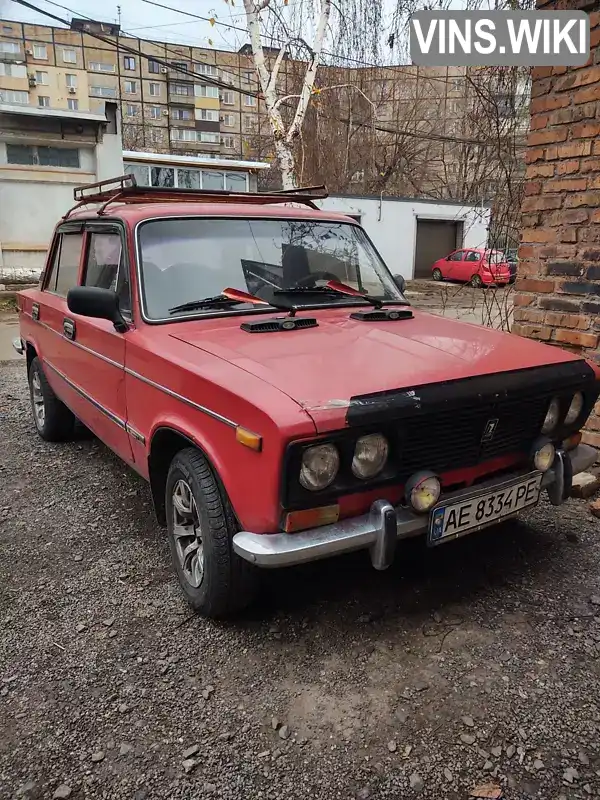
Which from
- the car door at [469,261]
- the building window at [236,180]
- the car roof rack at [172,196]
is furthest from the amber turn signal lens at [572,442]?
the car door at [469,261]

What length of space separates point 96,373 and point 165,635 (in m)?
1.74

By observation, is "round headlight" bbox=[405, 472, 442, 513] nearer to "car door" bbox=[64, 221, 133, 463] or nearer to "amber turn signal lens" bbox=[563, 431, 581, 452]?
"amber turn signal lens" bbox=[563, 431, 581, 452]

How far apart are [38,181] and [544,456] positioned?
60.5 ft

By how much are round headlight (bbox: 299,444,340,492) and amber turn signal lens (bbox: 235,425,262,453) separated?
17 centimetres

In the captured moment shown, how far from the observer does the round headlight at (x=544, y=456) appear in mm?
2777

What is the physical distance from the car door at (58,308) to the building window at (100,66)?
6613cm

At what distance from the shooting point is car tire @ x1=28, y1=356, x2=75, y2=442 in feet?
16.3

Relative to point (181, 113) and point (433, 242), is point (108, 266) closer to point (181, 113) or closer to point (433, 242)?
point (433, 242)

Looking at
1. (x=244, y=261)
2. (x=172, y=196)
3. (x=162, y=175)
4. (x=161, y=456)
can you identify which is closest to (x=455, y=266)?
(x=162, y=175)

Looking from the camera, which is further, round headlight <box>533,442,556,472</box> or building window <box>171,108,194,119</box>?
building window <box>171,108,194,119</box>

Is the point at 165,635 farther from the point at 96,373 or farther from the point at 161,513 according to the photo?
the point at 96,373

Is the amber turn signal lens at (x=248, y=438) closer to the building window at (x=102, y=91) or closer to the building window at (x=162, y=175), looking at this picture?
the building window at (x=162, y=175)

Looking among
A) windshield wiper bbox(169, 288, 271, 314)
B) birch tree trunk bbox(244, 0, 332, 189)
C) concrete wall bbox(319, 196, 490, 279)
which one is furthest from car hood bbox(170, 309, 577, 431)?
concrete wall bbox(319, 196, 490, 279)

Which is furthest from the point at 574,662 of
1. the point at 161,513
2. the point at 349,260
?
the point at 349,260
